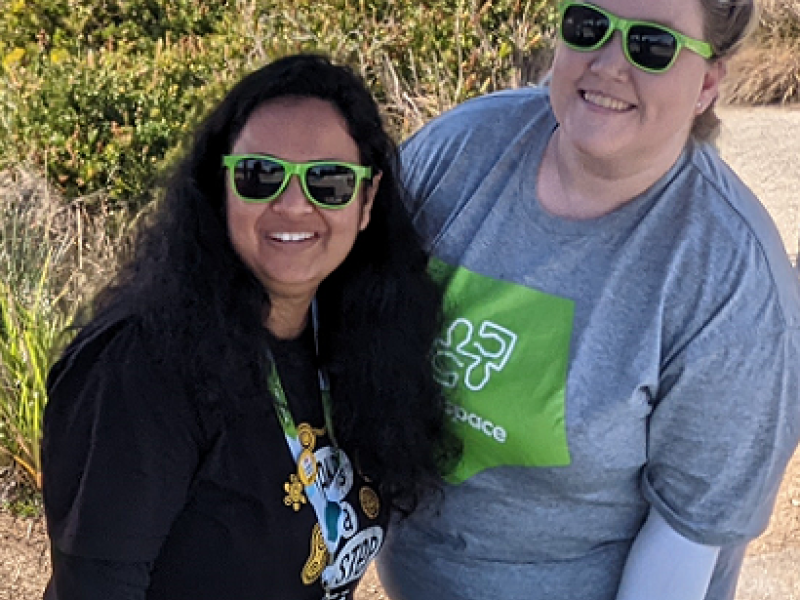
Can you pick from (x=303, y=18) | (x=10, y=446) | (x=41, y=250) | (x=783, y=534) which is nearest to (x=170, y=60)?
(x=303, y=18)

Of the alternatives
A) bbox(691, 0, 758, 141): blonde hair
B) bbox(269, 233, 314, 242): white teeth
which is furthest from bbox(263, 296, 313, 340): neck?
bbox(691, 0, 758, 141): blonde hair

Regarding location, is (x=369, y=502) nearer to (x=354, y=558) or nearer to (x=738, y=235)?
Result: (x=354, y=558)

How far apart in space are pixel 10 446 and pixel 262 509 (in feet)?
6.70

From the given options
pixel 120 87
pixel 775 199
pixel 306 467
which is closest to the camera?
pixel 306 467

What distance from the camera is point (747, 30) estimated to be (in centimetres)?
189

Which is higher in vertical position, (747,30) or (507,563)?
(747,30)

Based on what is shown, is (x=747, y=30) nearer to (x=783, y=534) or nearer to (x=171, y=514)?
(x=171, y=514)

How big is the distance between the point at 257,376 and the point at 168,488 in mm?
255

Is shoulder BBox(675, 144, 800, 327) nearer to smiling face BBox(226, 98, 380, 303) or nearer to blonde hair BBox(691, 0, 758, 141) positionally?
blonde hair BBox(691, 0, 758, 141)

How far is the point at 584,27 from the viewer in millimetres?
1879

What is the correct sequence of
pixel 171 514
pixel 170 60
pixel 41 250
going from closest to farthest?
pixel 171 514 → pixel 41 250 → pixel 170 60

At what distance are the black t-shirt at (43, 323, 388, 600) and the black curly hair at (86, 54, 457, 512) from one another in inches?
2.5

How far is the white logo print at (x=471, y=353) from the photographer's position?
1969 millimetres

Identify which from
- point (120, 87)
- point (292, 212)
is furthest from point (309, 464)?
point (120, 87)
